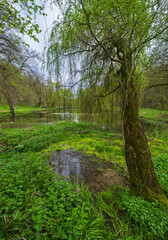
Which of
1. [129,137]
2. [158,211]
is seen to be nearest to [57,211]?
[158,211]

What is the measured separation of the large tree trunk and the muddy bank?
0.60m

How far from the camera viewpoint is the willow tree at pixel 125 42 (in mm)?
1313

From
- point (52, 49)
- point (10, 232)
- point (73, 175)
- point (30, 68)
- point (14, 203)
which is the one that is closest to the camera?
point (10, 232)

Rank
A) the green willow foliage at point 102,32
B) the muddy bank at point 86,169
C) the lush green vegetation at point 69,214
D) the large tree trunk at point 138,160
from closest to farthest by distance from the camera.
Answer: the lush green vegetation at point 69,214, the green willow foliage at point 102,32, the large tree trunk at point 138,160, the muddy bank at point 86,169

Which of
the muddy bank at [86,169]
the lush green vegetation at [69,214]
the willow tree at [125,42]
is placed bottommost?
the muddy bank at [86,169]

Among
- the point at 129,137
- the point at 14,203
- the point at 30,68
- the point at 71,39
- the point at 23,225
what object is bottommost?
the point at 23,225

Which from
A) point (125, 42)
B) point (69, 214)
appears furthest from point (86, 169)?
Result: point (125, 42)

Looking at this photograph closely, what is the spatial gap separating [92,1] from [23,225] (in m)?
2.91

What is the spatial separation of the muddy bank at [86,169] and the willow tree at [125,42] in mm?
693

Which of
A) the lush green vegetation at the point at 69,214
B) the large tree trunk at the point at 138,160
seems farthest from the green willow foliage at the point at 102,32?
the lush green vegetation at the point at 69,214

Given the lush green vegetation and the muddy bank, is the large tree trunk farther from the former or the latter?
the muddy bank

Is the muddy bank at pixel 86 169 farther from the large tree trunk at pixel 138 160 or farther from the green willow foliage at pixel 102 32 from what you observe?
the green willow foliage at pixel 102 32

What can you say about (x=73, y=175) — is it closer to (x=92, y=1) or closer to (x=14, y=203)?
(x=14, y=203)

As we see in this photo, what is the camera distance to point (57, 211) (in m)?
1.30
